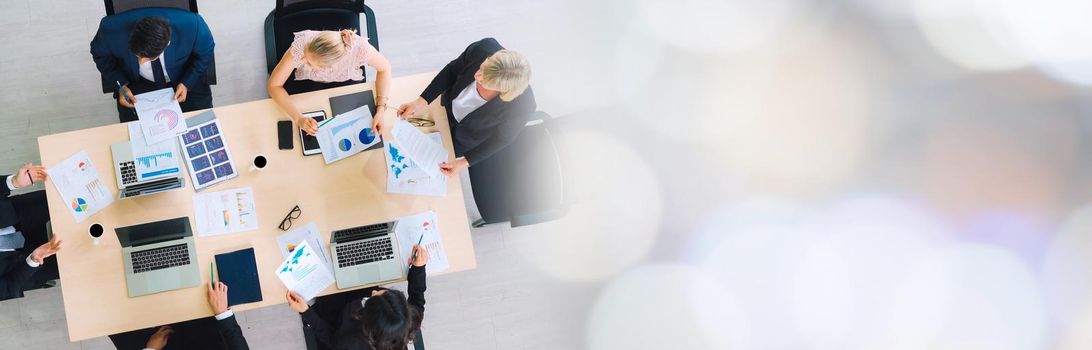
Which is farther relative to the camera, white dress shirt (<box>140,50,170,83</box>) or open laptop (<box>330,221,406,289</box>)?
white dress shirt (<box>140,50,170,83</box>)

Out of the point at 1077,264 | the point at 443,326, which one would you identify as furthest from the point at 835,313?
the point at 443,326

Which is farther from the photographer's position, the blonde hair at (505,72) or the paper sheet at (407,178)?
the paper sheet at (407,178)

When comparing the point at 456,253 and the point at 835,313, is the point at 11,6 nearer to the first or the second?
the point at 456,253

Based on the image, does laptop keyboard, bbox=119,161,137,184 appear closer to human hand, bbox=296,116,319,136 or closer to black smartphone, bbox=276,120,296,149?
black smartphone, bbox=276,120,296,149

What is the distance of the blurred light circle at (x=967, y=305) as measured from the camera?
3.78 metres

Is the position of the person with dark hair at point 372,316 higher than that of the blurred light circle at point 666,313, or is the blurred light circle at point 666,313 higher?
the person with dark hair at point 372,316

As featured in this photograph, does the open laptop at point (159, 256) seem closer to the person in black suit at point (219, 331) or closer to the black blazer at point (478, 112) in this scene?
the person in black suit at point (219, 331)

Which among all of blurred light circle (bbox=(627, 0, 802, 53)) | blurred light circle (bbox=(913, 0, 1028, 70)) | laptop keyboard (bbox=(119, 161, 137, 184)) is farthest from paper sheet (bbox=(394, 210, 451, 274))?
blurred light circle (bbox=(913, 0, 1028, 70))

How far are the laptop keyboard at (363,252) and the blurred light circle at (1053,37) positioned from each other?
13.7 feet

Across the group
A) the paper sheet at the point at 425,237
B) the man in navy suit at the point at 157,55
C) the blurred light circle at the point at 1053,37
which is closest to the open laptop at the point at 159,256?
the man in navy suit at the point at 157,55

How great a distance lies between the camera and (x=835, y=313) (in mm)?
3758

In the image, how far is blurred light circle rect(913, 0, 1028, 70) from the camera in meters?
4.11

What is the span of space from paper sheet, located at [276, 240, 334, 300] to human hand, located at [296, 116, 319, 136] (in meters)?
0.45

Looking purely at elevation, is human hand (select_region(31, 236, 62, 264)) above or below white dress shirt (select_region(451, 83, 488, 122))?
below
